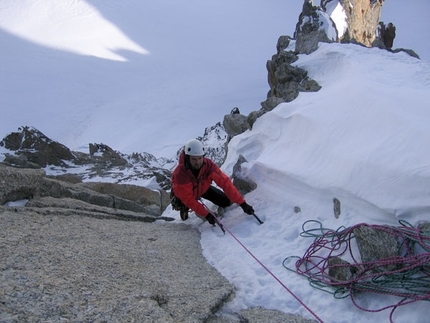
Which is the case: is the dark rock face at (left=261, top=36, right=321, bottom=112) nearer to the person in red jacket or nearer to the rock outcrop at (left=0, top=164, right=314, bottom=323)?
the person in red jacket

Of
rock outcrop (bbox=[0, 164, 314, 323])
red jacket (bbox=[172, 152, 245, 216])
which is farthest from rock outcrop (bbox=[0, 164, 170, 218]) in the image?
red jacket (bbox=[172, 152, 245, 216])

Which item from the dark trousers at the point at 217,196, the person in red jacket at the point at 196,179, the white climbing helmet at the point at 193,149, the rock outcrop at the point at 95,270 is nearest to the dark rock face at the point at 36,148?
the rock outcrop at the point at 95,270

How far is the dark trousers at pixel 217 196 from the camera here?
5.07 metres

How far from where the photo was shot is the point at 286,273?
133 inches

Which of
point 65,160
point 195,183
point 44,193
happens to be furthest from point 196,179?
point 65,160

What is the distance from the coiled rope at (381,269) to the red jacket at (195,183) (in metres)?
1.43

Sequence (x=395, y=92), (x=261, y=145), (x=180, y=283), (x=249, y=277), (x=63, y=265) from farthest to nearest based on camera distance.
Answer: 1. (x=261, y=145)
2. (x=395, y=92)
3. (x=249, y=277)
4. (x=180, y=283)
5. (x=63, y=265)

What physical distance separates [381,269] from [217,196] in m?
2.48

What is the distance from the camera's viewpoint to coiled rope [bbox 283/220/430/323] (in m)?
2.66

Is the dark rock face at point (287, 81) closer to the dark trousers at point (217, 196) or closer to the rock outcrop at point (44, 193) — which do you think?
the dark trousers at point (217, 196)

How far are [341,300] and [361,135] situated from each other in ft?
6.71

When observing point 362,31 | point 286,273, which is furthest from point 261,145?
point 362,31

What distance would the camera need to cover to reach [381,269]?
289 centimetres

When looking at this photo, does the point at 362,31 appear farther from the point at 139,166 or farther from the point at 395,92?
the point at 395,92
